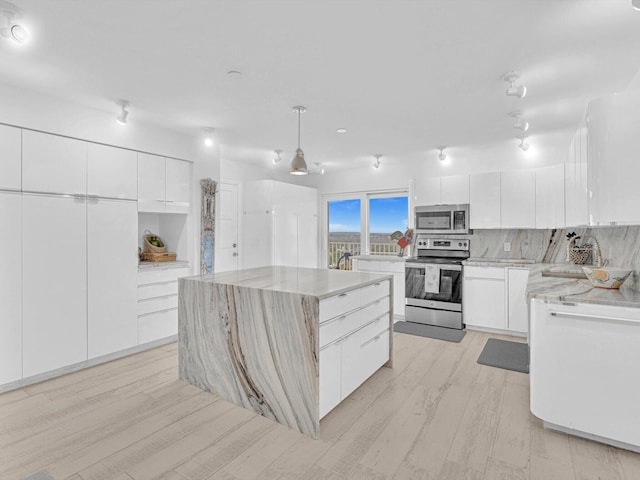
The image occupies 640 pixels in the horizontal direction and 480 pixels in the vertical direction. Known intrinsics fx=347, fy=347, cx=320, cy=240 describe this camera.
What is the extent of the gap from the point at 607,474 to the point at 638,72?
2.67 meters

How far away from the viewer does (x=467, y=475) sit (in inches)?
73.4

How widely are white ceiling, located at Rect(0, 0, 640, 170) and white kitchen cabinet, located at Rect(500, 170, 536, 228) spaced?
33.0 inches

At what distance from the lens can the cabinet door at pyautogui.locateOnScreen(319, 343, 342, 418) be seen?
2283 millimetres

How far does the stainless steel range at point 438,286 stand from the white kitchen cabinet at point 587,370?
2.36 m

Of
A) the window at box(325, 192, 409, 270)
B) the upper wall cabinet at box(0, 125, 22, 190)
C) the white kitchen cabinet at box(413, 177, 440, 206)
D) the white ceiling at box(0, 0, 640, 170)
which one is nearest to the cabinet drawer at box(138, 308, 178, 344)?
the upper wall cabinet at box(0, 125, 22, 190)

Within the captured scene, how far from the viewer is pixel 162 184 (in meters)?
4.02

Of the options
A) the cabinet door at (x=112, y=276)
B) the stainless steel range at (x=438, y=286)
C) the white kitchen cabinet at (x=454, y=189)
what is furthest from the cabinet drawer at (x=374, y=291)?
the cabinet door at (x=112, y=276)

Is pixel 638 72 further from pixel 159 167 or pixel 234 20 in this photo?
pixel 159 167

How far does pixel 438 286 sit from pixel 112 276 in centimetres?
393

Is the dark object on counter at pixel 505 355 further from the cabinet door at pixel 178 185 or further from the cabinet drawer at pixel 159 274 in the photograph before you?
the cabinet door at pixel 178 185

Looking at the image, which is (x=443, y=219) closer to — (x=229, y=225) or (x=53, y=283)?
(x=229, y=225)

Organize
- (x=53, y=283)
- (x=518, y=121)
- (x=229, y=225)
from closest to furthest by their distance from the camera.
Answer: (x=53, y=283), (x=518, y=121), (x=229, y=225)

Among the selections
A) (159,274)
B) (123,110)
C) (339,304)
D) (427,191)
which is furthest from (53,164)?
(427,191)

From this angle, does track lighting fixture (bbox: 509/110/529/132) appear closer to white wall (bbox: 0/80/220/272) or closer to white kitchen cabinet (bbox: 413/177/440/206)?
white kitchen cabinet (bbox: 413/177/440/206)
